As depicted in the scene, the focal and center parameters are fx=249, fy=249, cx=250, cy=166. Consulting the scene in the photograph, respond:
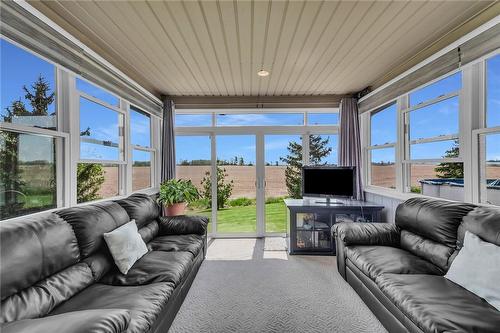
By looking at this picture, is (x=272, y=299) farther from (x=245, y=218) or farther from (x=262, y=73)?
(x=262, y=73)

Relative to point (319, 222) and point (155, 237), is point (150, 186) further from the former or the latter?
point (319, 222)

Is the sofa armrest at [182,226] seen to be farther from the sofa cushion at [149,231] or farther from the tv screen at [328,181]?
the tv screen at [328,181]

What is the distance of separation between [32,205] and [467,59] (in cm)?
380

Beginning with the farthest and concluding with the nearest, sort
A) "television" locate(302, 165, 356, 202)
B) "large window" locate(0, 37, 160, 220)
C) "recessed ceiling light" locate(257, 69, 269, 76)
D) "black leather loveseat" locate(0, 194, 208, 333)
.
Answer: "television" locate(302, 165, 356, 202) < "recessed ceiling light" locate(257, 69, 269, 76) < "large window" locate(0, 37, 160, 220) < "black leather loveseat" locate(0, 194, 208, 333)

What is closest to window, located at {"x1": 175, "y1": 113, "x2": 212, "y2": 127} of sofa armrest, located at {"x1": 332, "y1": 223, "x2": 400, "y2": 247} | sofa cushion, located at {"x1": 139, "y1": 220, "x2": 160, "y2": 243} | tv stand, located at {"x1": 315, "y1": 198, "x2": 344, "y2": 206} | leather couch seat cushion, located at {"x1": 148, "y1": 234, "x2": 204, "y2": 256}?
sofa cushion, located at {"x1": 139, "y1": 220, "x2": 160, "y2": 243}

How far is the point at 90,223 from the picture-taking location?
6.25 ft

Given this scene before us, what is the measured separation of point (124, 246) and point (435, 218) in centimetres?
267

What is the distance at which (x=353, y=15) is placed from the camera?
2018 millimetres

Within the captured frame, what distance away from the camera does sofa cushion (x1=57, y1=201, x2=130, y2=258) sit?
1828 millimetres

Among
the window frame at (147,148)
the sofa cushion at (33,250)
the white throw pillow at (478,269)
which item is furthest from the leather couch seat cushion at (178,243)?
the white throw pillow at (478,269)

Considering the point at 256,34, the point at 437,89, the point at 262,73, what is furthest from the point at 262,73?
the point at 437,89

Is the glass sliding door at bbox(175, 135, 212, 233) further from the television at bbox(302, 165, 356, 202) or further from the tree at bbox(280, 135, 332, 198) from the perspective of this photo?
the television at bbox(302, 165, 356, 202)

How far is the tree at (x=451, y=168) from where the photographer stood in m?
2.47

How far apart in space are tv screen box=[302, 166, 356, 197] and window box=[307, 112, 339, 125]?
1.06m
